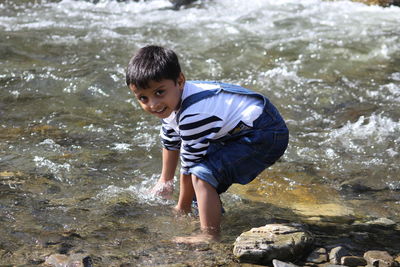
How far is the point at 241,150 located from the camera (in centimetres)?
370

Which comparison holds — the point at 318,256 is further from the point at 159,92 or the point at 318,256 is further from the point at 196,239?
the point at 159,92

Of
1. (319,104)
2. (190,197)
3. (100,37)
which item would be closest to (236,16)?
(100,37)

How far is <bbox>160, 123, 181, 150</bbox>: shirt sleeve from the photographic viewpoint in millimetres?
4035

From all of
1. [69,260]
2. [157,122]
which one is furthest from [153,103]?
[157,122]

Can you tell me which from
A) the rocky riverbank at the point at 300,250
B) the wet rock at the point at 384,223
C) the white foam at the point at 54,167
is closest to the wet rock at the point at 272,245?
the rocky riverbank at the point at 300,250

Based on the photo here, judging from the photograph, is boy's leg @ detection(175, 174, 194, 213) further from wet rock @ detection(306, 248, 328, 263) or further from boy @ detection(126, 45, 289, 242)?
wet rock @ detection(306, 248, 328, 263)

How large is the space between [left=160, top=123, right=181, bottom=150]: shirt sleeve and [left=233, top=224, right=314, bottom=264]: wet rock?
2.99 feet

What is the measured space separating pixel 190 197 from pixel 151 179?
825 millimetres

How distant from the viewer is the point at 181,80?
356cm

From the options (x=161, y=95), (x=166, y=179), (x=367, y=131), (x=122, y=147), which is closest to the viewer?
(x=161, y=95)

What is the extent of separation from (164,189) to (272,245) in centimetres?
126

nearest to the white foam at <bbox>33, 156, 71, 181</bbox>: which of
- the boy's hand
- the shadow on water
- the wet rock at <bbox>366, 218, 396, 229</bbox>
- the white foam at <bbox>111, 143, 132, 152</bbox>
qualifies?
the shadow on water

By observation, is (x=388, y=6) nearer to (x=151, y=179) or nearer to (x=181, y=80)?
(x=151, y=179)

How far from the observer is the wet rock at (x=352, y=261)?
333 cm
